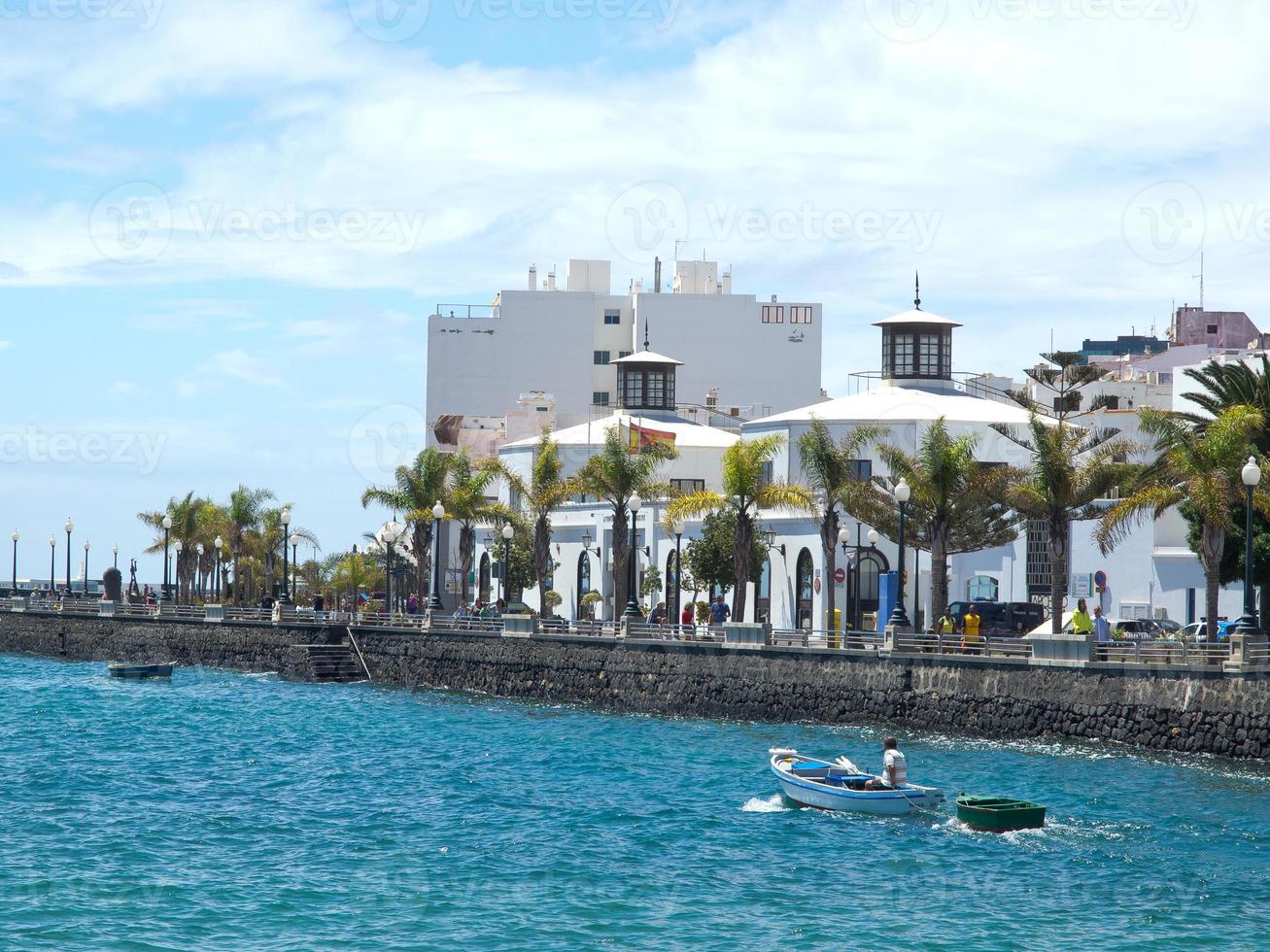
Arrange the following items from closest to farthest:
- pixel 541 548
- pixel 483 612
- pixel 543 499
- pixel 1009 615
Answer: pixel 1009 615 → pixel 543 499 → pixel 483 612 → pixel 541 548

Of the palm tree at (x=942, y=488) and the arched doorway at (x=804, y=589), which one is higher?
the palm tree at (x=942, y=488)

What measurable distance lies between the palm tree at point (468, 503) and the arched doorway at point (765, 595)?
1204cm

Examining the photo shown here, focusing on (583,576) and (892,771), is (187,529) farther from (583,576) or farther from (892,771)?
(892,771)

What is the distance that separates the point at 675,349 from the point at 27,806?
221 feet

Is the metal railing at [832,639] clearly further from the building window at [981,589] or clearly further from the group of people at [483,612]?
the group of people at [483,612]

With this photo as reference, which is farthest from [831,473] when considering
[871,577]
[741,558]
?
[871,577]

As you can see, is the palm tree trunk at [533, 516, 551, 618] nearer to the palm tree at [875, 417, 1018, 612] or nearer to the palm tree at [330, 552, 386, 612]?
the palm tree at [875, 417, 1018, 612]

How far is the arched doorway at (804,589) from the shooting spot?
59219mm

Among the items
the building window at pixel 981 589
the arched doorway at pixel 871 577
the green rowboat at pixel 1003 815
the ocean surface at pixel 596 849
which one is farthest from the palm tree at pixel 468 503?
the green rowboat at pixel 1003 815

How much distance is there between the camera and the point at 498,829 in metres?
32.2

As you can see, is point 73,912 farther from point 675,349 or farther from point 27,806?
point 675,349

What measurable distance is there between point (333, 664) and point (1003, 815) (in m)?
38.3

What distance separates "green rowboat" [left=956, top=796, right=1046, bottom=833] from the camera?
30141 millimetres

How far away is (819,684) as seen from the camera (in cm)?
4625
